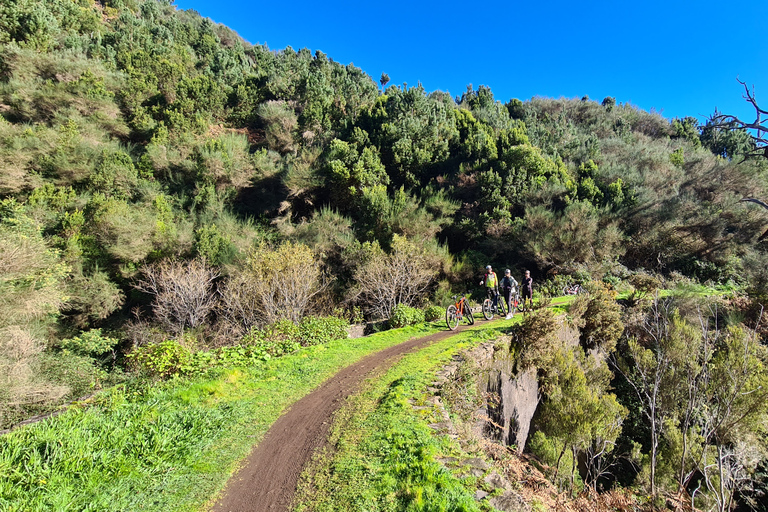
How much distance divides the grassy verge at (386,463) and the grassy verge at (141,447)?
1156mm

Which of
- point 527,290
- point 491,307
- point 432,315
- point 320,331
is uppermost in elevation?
point 527,290

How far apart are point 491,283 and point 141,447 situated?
9533 mm

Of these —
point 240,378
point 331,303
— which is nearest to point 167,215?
point 331,303

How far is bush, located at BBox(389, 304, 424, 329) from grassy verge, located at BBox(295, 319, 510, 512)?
619cm

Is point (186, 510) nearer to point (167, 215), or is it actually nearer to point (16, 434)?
point (16, 434)

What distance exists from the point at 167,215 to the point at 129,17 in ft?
94.7

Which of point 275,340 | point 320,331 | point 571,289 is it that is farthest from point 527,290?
point 275,340

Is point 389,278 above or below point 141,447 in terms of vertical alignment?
above

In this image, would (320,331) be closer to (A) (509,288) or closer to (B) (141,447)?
(B) (141,447)

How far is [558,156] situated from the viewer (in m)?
27.0

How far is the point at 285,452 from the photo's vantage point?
13.9 feet

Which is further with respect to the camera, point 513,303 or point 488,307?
point 513,303

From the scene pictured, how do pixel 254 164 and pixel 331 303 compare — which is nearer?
pixel 331 303

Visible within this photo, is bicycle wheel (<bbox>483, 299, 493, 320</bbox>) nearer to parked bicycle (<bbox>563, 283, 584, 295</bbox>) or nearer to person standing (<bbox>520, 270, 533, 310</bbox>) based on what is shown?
person standing (<bbox>520, 270, 533, 310</bbox>)
